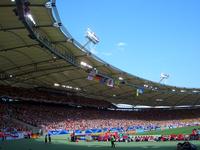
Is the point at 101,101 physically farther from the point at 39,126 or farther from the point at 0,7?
the point at 0,7

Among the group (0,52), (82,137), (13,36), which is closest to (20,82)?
(82,137)

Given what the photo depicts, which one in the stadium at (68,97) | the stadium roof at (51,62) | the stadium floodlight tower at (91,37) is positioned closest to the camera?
the stadium roof at (51,62)

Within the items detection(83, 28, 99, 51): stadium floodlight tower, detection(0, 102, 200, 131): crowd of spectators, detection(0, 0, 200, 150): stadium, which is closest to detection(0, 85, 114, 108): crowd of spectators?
detection(0, 0, 200, 150): stadium

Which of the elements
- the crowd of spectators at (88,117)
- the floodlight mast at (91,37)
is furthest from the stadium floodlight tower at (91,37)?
the crowd of spectators at (88,117)

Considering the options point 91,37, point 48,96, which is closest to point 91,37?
point 91,37

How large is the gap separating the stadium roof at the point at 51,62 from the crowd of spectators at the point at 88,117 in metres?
3.82

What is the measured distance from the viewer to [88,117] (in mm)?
70875

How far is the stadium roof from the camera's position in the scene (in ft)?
91.5

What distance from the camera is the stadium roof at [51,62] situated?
1098 inches

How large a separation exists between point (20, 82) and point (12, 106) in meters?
4.13

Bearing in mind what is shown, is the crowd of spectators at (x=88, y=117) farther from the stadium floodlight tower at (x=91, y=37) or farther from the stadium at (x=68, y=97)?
the stadium floodlight tower at (x=91, y=37)

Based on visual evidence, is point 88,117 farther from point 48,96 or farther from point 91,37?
point 91,37

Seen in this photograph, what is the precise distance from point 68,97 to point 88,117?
684cm

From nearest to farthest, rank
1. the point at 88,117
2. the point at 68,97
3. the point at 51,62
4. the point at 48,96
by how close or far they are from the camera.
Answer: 1. the point at 51,62
2. the point at 48,96
3. the point at 88,117
4. the point at 68,97
